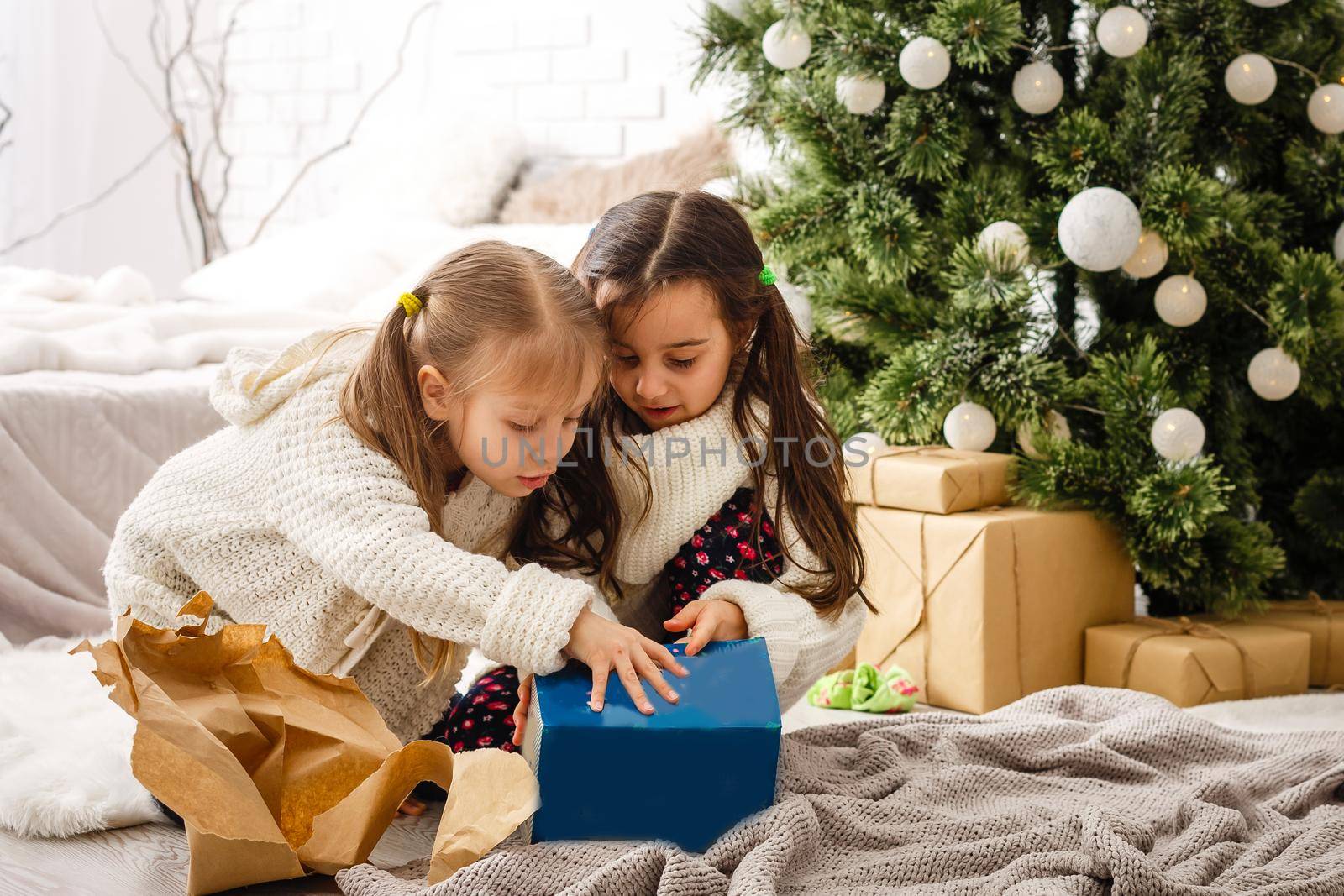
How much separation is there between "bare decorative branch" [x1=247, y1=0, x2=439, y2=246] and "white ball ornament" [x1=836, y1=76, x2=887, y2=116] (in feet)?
6.51

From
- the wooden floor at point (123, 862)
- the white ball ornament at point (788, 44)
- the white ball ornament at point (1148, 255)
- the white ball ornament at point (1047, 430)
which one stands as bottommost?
the wooden floor at point (123, 862)

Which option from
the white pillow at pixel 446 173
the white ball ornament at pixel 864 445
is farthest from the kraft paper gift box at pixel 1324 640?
the white pillow at pixel 446 173

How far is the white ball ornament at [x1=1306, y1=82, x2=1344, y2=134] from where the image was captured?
163cm

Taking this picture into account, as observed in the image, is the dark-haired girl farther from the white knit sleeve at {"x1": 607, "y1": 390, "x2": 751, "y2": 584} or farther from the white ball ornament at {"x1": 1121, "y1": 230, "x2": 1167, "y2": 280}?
the white ball ornament at {"x1": 1121, "y1": 230, "x2": 1167, "y2": 280}

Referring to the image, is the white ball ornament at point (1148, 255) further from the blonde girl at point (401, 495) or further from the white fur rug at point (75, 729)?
the blonde girl at point (401, 495)

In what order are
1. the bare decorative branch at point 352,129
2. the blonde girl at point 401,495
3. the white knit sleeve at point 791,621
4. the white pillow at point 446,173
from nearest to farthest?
the blonde girl at point 401,495
the white knit sleeve at point 791,621
the white pillow at point 446,173
the bare decorative branch at point 352,129

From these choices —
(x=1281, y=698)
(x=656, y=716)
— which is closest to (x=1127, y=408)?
(x=1281, y=698)

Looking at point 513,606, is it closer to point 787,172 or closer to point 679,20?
point 787,172

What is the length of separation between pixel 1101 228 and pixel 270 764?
3.71 feet

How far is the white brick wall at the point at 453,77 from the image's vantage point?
2885 mm

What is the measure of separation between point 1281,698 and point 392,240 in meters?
1.84

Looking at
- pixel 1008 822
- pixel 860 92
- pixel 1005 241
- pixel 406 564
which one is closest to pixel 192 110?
pixel 860 92

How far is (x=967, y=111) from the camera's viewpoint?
174 centimetres

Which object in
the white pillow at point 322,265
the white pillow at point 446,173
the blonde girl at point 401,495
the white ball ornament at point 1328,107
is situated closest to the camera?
the blonde girl at point 401,495
